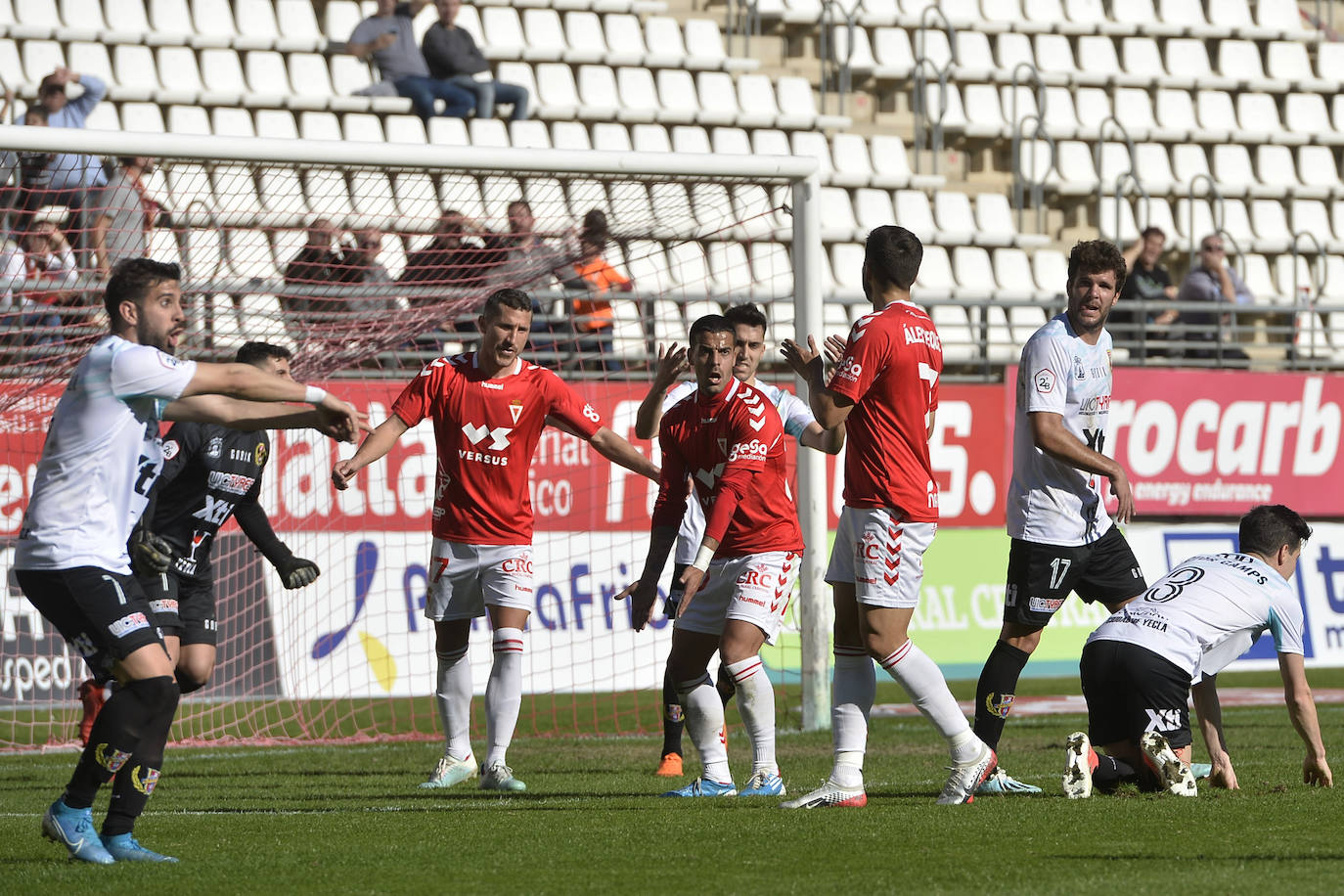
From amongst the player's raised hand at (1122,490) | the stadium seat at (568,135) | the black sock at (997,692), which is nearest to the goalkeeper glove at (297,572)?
the black sock at (997,692)

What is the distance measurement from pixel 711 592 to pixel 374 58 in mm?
11666

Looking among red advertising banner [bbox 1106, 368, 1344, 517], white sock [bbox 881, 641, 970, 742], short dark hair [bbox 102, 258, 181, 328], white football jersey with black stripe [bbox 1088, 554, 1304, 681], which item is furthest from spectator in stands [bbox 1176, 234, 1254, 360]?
short dark hair [bbox 102, 258, 181, 328]

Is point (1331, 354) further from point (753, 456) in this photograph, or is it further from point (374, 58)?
point (753, 456)

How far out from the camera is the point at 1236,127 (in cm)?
2278

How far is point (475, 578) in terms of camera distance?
8500mm

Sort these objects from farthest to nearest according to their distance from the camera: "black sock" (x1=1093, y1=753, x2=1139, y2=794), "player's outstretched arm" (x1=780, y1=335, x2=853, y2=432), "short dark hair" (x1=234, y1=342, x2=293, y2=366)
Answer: "short dark hair" (x1=234, y1=342, x2=293, y2=366)
"black sock" (x1=1093, y1=753, x2=1139, y2=794)
"player's outstretched arm" (x1=780, y1=335, x2=853, y2=432)

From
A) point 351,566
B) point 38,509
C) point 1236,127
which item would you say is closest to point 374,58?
point 351,566

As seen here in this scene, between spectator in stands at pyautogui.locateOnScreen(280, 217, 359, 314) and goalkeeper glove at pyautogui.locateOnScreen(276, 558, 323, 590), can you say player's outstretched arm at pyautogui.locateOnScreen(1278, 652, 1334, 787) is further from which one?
spectator in stands at pyautogui.locateOnScreen(280, 217, 359, 314)

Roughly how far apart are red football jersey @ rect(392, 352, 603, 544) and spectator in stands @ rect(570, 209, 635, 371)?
135 inches

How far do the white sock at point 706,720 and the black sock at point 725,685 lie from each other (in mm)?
83

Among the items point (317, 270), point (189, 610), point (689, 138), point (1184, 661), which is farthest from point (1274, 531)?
point (689, 138)

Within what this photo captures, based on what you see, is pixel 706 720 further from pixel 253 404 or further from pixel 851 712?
pixel 253 404

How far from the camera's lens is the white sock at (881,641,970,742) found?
274 inches

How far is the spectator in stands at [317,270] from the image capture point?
487 inches
